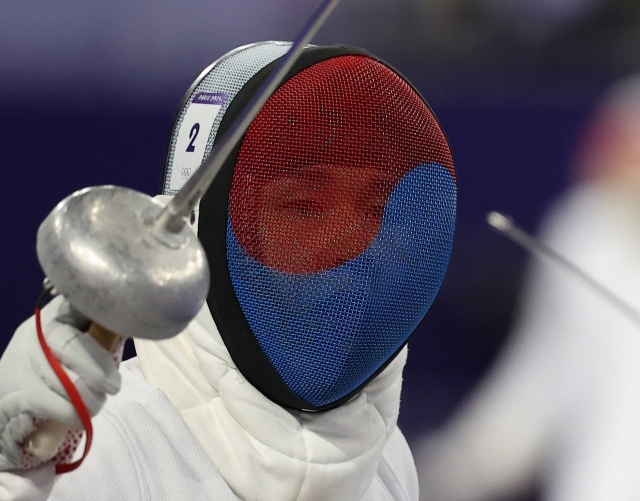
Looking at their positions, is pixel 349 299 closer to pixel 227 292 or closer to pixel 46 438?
pixel 227 292

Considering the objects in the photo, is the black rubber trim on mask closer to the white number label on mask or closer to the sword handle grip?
the white number label on mask

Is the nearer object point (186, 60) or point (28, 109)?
point (28, 109)

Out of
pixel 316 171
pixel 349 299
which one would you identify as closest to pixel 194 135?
pixel 316 171

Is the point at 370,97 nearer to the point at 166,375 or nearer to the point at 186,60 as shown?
the point at 166,375

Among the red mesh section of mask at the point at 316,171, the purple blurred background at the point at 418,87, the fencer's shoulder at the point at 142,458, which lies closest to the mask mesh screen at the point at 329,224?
the red mesh section of mask at the point at 316,171

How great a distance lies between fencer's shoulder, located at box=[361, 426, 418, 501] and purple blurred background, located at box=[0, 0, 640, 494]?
59 cm

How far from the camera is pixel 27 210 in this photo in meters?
1.24

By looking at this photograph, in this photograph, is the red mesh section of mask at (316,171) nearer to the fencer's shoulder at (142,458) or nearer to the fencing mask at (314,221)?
the fencing mask at (314,221)

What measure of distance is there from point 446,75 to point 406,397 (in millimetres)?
795

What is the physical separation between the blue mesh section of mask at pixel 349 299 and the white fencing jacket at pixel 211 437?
0.05 meters

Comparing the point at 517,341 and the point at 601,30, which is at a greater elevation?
the point at 601,30

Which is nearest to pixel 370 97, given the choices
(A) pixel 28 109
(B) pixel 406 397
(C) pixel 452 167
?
(C) pixel 452 167

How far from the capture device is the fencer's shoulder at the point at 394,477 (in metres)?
1.10

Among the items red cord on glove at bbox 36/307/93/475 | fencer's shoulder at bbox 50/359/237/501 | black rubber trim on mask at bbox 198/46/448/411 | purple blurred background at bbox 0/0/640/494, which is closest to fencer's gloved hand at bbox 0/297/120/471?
red cord on glove at bbox 36/307/93/475
